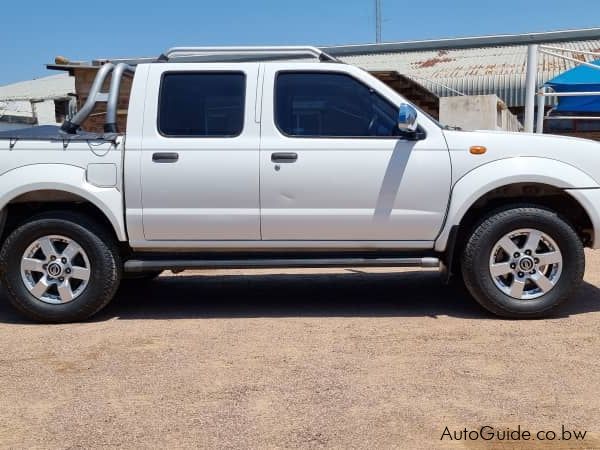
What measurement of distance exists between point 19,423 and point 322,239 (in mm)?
2539

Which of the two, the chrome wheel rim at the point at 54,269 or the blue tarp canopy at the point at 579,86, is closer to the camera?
the chrome wheel rim at the point at 54,269

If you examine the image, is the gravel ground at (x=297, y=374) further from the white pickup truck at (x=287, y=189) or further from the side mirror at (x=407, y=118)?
the side mirror at (x=407, y=118)

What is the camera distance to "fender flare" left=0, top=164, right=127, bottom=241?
496 centimetres

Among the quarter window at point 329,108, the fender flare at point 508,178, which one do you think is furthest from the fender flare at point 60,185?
the fender flare at point 508,178

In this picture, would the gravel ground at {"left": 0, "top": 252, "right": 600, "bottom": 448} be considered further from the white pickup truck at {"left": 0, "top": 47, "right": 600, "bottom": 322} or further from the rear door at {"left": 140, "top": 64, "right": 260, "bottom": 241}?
the rear door at {"left": 140, "top": 64, "right": 260, "bottom": 241}

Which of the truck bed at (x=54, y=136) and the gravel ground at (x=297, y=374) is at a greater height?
the truck bed at (x=54, y=136)

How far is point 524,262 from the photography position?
16.4ft

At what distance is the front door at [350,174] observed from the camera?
4973 mm

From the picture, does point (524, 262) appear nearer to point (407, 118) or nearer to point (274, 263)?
point (407, 118)

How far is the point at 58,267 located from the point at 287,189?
185cm

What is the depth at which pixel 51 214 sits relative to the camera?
16.8 feet

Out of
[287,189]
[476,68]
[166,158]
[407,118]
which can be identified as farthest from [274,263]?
[476,68]

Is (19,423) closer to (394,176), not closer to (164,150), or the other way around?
(164,150)

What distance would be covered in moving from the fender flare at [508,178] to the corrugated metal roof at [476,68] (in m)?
13.3
